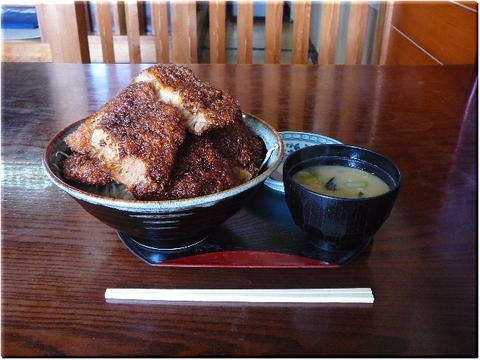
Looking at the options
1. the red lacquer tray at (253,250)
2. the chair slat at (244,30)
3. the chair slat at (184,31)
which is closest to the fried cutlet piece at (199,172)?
the red lacquer tray at (253,250)

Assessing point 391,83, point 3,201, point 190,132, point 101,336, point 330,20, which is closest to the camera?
point 101,336

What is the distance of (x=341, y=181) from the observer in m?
0.70

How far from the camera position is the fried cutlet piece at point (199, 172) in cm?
61

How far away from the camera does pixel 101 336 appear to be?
21.0 inches

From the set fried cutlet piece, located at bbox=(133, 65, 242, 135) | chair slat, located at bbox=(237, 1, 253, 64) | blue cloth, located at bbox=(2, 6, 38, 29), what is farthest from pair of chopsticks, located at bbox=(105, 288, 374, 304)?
blue cloth, located at bbox=(2, 6, 38, 29)

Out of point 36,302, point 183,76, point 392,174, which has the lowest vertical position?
point 36,302

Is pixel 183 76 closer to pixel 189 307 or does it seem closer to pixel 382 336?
pixel 189 307

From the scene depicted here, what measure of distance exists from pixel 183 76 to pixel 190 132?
0.11m

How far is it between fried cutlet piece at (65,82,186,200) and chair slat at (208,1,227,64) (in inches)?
54.1

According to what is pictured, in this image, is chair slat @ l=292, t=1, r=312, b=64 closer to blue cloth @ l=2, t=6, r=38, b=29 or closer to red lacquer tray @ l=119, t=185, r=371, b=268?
red lacquer tray @ l=119, t=185, r=371, b=268

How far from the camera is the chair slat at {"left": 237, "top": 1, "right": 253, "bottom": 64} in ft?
6.07

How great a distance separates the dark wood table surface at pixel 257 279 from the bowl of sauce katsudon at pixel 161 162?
0.09 metres

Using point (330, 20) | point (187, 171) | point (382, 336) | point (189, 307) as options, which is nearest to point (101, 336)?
point (189, 307)

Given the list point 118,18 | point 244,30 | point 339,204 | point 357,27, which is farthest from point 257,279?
point 118,18
